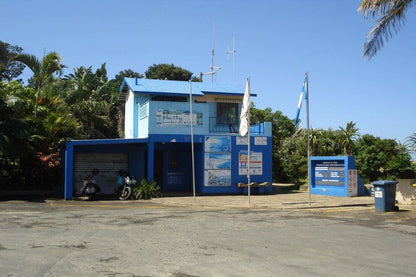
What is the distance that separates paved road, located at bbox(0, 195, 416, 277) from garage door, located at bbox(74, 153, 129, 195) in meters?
6.91

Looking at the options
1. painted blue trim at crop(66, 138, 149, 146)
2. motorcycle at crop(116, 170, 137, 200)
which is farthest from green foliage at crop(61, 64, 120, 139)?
motorcycle at crop(116, 170, 137, 200)

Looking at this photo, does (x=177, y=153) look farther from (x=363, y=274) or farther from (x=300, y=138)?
(x=363, y=274)

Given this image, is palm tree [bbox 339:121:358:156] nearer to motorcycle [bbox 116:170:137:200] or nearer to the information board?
the information board

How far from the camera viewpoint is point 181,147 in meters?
25.9

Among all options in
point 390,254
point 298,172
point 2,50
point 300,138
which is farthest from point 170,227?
point 2,50

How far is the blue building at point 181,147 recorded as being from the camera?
74.7 feet

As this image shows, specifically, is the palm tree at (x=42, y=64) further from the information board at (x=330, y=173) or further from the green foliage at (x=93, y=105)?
the information board at (x=330, y=173)

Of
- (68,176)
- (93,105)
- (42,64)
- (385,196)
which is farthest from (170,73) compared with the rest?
(385,196)

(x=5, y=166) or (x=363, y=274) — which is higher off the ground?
(x=5, y=166)

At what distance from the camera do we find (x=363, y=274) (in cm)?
691

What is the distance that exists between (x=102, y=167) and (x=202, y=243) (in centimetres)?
1546

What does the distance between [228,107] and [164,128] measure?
558cm

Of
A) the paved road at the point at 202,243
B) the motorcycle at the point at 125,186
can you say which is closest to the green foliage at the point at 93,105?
the motorcycle at the point at 125,186

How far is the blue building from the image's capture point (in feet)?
74.7
